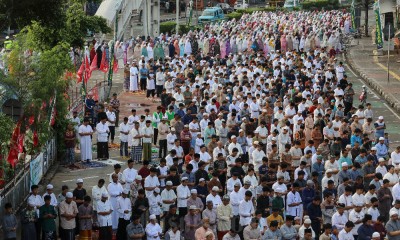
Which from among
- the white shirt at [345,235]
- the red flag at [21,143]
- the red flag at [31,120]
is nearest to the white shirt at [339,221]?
the white shirt at [345,235]

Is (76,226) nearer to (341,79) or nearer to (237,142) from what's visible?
(237,142)

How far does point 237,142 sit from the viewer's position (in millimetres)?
30203

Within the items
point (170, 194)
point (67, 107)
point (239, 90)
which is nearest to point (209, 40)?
point (239, 90)

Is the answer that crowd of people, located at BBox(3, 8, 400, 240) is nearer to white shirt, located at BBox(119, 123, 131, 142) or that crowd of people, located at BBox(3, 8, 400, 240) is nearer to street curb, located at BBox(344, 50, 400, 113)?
white shirt, located at BBox(119, 123, 131, 142)

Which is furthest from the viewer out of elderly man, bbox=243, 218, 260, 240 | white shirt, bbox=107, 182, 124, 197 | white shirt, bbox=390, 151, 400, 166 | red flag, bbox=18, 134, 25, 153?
white shirt, bbox=390, 151, 400, 166

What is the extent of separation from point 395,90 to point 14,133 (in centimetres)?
2393

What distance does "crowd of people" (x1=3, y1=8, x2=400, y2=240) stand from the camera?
941 inches

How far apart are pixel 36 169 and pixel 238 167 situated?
5.16 meters

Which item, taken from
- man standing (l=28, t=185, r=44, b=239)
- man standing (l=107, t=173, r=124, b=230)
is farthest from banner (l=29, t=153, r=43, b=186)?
man standing (l=28, t=185, r=44, b=239)

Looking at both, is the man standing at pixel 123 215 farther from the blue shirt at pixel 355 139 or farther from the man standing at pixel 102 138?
the man standing at pixel 102 138

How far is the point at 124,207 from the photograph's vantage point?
2486 cm

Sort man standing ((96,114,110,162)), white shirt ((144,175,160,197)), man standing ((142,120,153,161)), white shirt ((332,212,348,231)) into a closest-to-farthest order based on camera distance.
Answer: white shirt ((332,212,348,231)), white shirt ((144,175,160,197)), man standing ((142,120,153,161)), man standing ((96,114,110,162))

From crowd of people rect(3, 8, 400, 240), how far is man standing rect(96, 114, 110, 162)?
37 millimetres

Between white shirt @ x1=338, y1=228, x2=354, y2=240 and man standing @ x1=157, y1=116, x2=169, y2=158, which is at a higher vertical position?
man standing @ x1=157, y1=116, x2=169, y2=158
